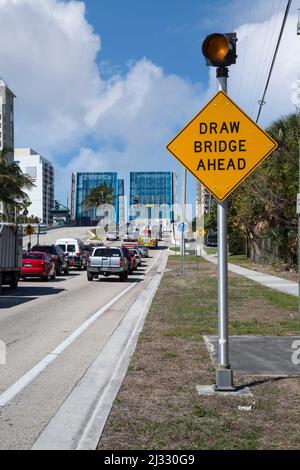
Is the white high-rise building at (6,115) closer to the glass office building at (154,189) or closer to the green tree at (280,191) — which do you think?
the glass office building at (154,189)

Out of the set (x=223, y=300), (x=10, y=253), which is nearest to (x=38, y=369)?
(x=223, y=300)

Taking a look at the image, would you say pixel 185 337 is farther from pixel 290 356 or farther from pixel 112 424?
pixel 112 424

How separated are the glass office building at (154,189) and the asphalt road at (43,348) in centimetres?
9811

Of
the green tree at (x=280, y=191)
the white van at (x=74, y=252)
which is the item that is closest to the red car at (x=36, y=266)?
the white van at (x=74, y=252)

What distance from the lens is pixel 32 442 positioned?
5.38 meters

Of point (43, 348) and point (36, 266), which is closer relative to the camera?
point (43, 348)

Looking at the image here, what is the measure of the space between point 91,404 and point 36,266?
2180 cm

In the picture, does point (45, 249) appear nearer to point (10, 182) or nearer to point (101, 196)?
point (10, 182)

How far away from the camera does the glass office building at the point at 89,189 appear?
12438 cm

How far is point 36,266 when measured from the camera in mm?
27984

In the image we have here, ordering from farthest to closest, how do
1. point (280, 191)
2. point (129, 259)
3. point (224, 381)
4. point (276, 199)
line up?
1. point (129, 259)
2. point (280, 191)
3. point (276, 199)
4. point (224, 381)

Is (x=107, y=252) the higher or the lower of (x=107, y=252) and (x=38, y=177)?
the lower

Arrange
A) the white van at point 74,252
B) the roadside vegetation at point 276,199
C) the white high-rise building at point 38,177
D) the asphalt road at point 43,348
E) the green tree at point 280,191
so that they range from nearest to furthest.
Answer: the asphalt road at point 43,348
the green tree at point 280,191
the roadside vegetation at point 276,199
the white van at point 74,252
the white high-rise building at point 38,177

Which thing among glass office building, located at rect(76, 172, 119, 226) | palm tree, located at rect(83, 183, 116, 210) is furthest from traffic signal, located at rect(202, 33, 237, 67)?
glass office building, located at rect(76, 172, 119, 226)
